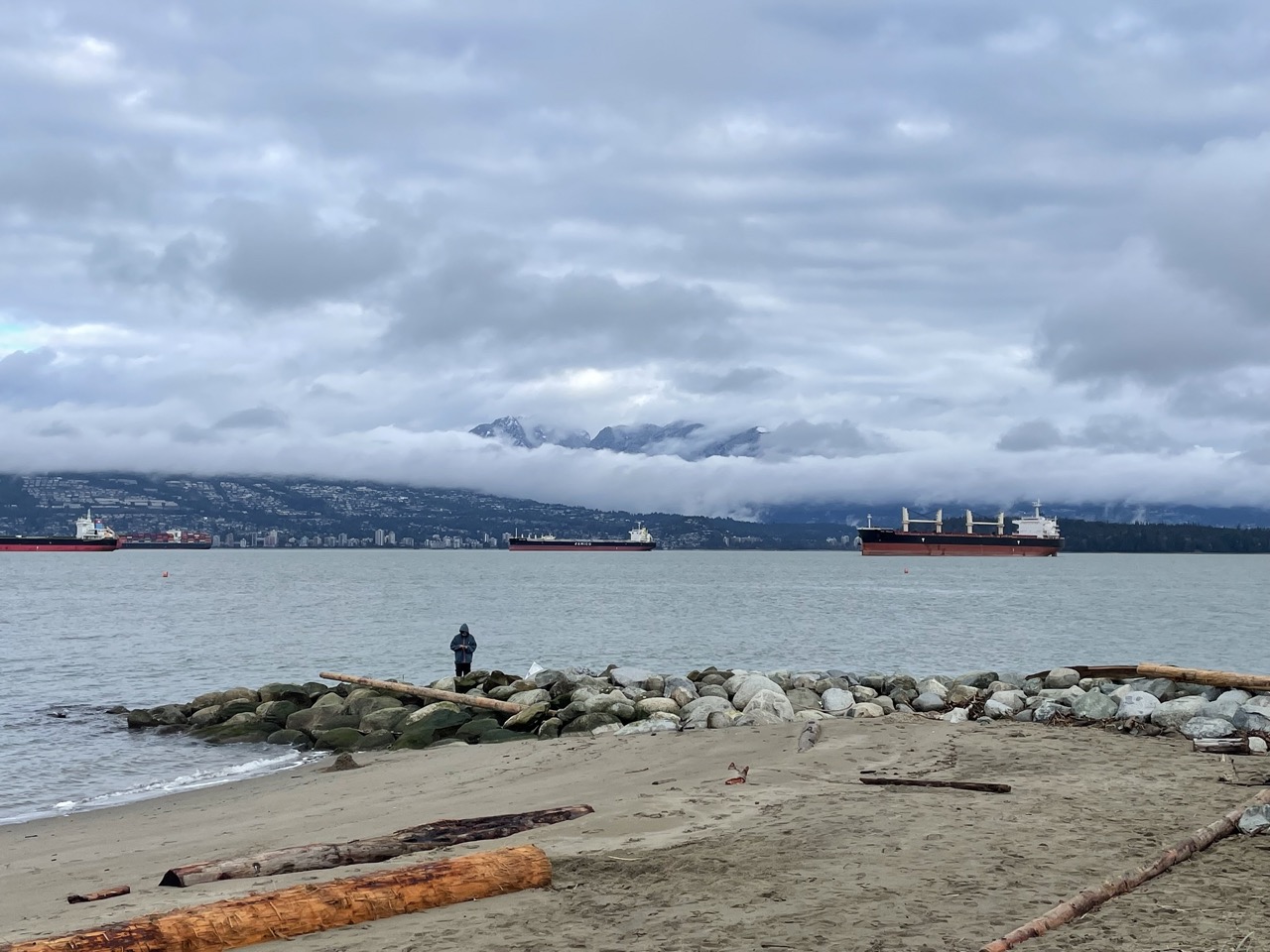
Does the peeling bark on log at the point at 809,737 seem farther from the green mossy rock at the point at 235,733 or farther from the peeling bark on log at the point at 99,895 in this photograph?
the green mossy rock at the point at 235,733

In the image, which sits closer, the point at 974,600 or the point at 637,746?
the point at 637,746

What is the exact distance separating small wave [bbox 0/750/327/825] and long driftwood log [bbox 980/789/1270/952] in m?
11.5

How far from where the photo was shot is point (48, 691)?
1062 inches

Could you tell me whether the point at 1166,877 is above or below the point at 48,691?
above

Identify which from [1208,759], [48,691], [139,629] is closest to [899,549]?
→ [139,629]

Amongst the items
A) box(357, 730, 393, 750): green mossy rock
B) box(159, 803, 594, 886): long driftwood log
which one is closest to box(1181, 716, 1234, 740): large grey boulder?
box(159, 803, 594, 886): long driftwood log

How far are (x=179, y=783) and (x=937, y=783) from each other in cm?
1022

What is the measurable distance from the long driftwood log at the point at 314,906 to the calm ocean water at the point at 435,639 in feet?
28.8

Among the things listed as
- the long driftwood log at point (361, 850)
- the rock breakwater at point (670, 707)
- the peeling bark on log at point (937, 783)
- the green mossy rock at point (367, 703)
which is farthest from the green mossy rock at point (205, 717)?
the peeling bark on log at point (937, 783)

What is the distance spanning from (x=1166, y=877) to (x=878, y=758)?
4912 mm

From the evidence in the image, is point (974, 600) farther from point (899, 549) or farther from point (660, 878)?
point (899, 549)

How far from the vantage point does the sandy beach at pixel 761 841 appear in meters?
6.32

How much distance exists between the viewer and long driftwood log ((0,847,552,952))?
5863 millimetres

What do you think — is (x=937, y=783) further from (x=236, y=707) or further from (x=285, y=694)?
(x=285, y=694)
